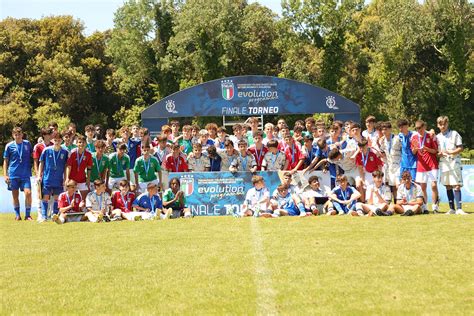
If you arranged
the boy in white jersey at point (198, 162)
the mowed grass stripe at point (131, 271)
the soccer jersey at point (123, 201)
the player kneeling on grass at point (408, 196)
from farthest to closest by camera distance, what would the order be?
the boy in white jersey at point (198, 162)
the soccer jersey at point (123, 201)
the player kneeling on grass at point (408, 196)
the mowed grass stripe at point (131, 271)

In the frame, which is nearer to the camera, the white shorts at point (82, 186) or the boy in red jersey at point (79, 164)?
the boy in red jersey at point (79, 164)

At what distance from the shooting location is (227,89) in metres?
32.1

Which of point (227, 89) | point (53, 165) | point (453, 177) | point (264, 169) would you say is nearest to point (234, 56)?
point (227, 89)

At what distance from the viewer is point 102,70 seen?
5875 cm

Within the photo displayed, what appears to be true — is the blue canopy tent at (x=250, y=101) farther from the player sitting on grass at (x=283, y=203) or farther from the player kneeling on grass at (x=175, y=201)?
the player sitting on grass at (x=283, y=203)

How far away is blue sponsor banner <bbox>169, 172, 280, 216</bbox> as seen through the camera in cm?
1539

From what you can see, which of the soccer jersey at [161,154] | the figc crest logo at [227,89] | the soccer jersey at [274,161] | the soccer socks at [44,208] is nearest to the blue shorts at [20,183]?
the soccer socks at [44,208]

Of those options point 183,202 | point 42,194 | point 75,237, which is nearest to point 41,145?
point 42,194

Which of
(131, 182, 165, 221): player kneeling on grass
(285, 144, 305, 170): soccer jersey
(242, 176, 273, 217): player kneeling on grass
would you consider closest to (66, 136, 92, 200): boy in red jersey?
(131, 182, 165, 221): player kneeling on grass

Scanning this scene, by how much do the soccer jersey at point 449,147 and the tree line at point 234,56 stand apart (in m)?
37.3

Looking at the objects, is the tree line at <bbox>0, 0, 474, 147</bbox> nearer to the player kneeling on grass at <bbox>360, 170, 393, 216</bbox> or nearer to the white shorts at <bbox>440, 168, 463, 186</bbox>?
the player kneeling on grass at <bbox>360, 170, 393, 216</bbox>

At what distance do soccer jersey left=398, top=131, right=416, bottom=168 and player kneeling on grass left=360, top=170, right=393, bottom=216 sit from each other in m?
0.63

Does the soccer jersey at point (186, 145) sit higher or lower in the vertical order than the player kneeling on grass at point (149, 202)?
higher

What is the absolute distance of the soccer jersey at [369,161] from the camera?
47.4 feet
